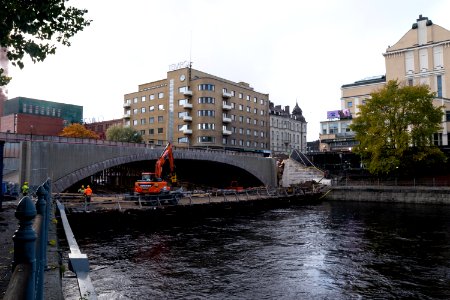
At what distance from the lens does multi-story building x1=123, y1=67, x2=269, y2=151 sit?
82750mm

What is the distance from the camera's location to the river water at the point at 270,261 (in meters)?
13.1

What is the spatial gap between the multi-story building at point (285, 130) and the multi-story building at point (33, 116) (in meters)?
66.4

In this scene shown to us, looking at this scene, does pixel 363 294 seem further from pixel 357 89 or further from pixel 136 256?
pixel 357 89

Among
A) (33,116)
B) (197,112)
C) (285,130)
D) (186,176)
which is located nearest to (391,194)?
(186,176)

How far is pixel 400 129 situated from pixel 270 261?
43.5 meters

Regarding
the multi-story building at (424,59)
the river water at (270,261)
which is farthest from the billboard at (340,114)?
the river water at (270,261)

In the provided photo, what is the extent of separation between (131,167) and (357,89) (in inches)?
2202

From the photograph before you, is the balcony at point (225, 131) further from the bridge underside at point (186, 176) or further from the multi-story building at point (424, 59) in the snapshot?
Result: the multi-story building at point (424, 59)

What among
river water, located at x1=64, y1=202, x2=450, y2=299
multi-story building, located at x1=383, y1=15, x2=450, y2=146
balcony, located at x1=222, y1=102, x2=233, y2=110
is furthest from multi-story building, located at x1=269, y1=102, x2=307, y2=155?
river water, located at x1=64, y1=202, x2=450, y2=299

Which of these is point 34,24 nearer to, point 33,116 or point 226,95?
point 226,95

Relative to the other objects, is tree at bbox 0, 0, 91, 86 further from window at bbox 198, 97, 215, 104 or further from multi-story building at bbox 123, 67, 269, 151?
window at bbox 198, 97, 215, 104

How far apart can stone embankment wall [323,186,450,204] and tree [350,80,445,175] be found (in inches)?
113

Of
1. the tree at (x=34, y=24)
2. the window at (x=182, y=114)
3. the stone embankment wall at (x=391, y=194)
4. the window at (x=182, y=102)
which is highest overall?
the window at (x=182, y=102)

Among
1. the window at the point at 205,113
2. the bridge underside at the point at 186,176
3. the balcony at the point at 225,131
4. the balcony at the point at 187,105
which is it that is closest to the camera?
the bridge underside at the point at 186,176
